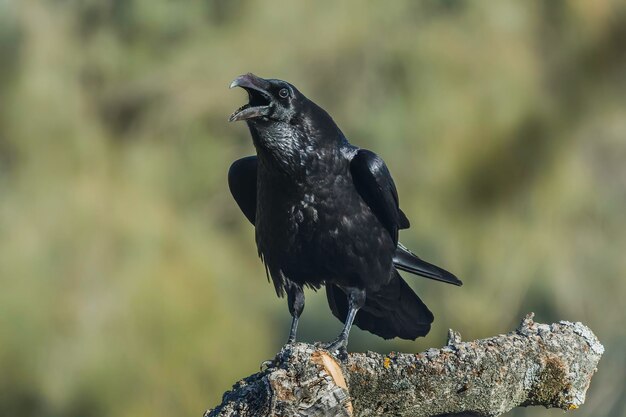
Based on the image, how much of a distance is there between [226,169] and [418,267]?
293cm

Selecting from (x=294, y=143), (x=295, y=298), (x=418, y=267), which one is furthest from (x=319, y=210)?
(x=418, y=267)

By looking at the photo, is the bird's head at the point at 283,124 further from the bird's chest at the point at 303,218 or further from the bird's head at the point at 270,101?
the bird's chest at the point at 303,218

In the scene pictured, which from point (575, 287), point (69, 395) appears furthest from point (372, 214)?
point (575, 287)

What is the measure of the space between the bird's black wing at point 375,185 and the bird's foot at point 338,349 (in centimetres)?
65

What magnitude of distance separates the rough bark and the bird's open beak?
96 centimetres

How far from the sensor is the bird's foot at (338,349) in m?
3.42

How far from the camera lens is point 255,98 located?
3.98 meters

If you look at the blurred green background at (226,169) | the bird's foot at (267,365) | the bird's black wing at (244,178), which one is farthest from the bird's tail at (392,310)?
the blurred green background at (226,169)

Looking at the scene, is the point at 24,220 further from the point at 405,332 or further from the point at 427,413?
the point at 427,413

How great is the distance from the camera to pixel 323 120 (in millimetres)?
4164

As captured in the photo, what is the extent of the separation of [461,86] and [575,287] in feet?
4.96

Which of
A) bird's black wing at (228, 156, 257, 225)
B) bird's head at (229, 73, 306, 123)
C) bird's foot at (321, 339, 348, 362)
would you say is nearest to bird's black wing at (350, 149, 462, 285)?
bird's head at (229, 73, 306, 123)

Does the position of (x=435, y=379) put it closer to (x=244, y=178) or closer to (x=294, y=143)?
(x=294, y=143)

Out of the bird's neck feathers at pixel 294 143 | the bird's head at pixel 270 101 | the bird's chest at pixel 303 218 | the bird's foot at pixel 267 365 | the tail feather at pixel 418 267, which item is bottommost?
the bird's foot at pixel 267 365
